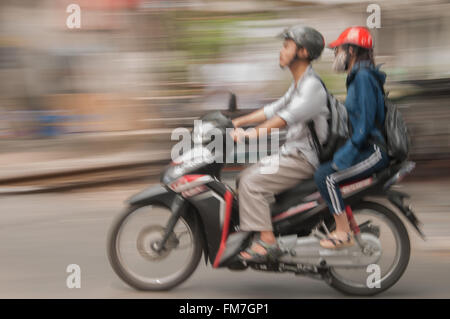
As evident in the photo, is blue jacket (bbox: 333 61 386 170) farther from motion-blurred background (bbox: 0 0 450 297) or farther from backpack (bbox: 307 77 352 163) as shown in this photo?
motion-blurred background (bbox: 0 0 450 297)

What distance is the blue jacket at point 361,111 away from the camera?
386 centimetres

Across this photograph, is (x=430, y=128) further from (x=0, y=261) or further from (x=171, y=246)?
(x=0, y=261)

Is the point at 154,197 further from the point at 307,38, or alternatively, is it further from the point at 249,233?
the point at 307,38

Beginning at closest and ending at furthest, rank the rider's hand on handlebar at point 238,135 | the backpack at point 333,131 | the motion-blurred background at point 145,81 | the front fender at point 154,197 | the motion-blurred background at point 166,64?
the rider's hand on handlebar at point 238,135 → the backpack at point 333,131 → the front fender at point 154,197 → the motion-blurred background at point 145,81 → the motion-blurred background at point 166,64

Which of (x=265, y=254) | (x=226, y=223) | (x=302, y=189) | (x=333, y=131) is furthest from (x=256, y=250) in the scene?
(x=333, y=131)

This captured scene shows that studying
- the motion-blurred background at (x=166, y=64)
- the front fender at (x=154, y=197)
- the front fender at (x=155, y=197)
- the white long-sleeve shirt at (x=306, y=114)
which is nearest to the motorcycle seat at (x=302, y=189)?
the white long-sleeve shirt at (x=306, y=114)

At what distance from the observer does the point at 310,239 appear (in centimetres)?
408

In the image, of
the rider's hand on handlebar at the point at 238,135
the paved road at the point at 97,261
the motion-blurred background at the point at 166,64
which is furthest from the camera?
the motion-blurred background at the point at 166,64

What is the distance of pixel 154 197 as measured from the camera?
407cm

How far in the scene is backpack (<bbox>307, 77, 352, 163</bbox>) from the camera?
395cm

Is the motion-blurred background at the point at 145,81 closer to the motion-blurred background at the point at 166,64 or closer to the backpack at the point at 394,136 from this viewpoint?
the motion-blurred background at the point at 166,64

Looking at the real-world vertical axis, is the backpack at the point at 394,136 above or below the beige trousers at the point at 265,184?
above

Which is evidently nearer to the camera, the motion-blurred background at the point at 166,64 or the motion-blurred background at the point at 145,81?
the motion-blurred background at the point at 145,81
